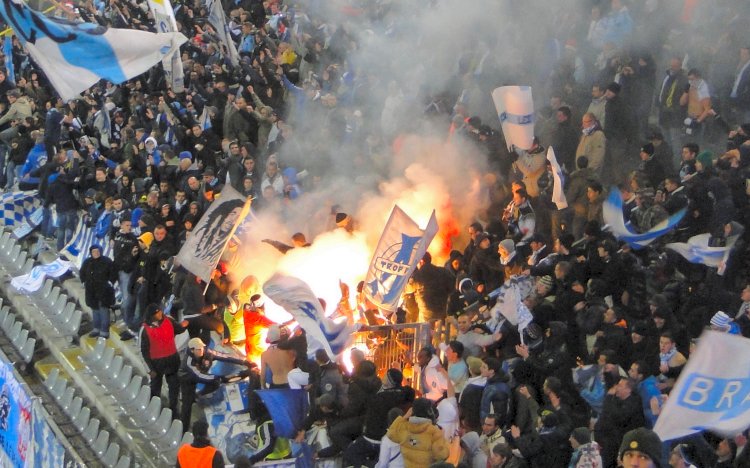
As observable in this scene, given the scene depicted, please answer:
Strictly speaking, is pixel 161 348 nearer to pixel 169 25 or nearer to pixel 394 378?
pixel 394 378

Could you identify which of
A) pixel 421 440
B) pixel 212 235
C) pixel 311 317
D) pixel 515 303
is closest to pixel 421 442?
pixel 421 440

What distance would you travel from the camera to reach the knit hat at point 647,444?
22.4 ft

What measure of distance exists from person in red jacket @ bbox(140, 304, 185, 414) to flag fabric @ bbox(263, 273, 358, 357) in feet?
5.34

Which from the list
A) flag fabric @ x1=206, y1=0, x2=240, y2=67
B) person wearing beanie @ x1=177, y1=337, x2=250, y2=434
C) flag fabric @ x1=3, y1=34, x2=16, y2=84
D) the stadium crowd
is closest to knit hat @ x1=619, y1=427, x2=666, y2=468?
the stadium crowd

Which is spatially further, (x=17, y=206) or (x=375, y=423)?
(x=17, y=206)

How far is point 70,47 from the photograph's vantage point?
40.3 feet

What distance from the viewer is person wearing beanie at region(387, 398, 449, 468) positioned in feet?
25.7

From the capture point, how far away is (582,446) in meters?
7.29

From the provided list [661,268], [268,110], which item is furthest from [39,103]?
[661,268]

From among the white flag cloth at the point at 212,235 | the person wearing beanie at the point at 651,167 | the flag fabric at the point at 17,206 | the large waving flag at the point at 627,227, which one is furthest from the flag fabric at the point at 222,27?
the large waving flag at the point at 627,227

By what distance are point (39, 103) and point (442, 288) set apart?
1047 cm

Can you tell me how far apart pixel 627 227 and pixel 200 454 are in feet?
12.6

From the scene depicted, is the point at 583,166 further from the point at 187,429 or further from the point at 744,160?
the point at 187,429

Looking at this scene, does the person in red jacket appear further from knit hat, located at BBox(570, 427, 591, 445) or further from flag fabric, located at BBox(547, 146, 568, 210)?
knit hat, located at BBox(570, 427, 591, 445)
